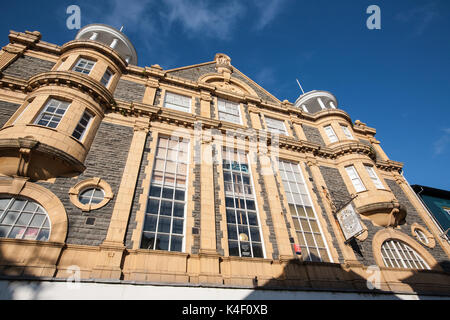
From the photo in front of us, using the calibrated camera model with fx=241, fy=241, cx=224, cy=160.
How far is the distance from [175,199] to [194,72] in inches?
479

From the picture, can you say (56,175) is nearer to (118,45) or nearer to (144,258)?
(144,258)

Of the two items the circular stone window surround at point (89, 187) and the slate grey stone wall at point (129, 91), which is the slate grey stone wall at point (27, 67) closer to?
the slate grey stone wall at point (129, 91)

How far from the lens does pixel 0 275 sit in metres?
6.51

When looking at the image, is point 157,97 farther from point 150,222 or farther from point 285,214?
point 285,214

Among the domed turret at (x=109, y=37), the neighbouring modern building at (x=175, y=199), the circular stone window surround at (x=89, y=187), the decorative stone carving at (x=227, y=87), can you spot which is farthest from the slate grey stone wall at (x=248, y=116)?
the domed turret at (x=109, y=37)

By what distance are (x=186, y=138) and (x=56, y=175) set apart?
20.8 feet

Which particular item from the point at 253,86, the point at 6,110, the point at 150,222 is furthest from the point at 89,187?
the point at 253,86

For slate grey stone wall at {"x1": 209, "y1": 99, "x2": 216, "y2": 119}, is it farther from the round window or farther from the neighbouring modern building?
the round window

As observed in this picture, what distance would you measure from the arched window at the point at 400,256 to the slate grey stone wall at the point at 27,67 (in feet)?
68.1

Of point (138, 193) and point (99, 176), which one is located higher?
point (99, 176)

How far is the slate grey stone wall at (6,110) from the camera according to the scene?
1040cm

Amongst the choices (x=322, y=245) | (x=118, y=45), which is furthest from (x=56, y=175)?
(x=118, y=45)

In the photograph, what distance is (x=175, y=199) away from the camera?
35.5 feet

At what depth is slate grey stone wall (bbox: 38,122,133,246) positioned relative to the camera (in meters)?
8.34
